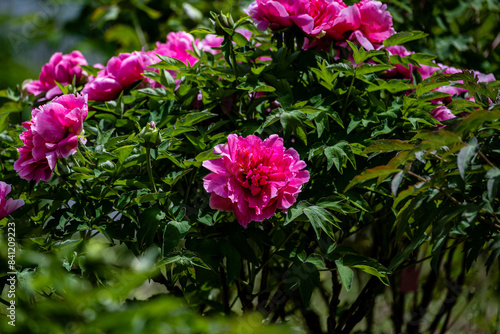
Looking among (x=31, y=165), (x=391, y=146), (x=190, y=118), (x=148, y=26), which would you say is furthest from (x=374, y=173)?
(x=148, y=26)

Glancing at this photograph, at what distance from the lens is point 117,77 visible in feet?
4.76

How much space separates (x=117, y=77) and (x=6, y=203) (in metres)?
0.42

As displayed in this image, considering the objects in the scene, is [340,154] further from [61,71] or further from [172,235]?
[61,71]

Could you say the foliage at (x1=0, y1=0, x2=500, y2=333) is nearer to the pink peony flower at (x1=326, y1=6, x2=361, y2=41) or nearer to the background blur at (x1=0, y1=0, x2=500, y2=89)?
the pink peony flower at (x1=326, y1=6, x2=361, y2=41)

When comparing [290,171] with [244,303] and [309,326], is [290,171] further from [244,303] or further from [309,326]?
[309,326]

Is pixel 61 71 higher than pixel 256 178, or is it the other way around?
pixel 61 71

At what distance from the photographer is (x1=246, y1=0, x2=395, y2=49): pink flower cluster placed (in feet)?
4.09

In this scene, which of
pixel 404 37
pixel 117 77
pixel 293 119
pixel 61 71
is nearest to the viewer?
pixel 293 119

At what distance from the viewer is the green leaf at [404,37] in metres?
1.25

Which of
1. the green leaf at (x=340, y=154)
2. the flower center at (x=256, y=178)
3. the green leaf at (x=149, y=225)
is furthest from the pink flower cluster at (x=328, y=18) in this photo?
the green leaf at (x=149, y=225)

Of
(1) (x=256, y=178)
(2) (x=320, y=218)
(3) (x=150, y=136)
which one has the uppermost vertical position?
(3) (x=150, y=136)

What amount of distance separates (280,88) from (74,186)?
1.68 ft

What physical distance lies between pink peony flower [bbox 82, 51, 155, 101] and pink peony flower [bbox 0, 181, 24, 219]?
340 mm

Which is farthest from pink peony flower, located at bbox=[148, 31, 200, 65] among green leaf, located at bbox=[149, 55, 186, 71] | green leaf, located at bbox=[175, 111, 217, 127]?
green leaf, located at bbox=[175, 111, 217, 127]
